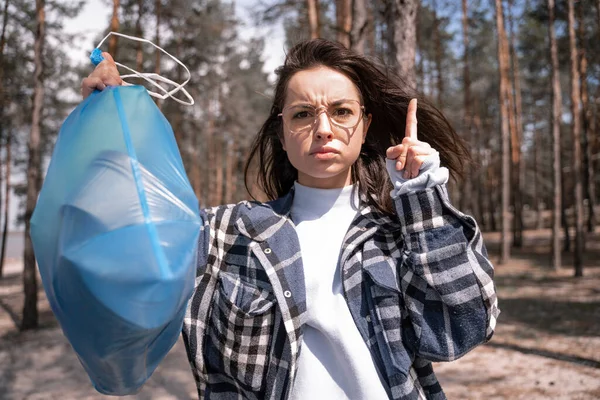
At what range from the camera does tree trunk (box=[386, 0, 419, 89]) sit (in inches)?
149

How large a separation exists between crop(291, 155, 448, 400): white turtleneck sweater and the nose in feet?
0.72

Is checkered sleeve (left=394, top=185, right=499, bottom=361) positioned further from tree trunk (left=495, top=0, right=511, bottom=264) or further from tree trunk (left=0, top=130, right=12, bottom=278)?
tree trunk (left=0, top=130, right=12, bottom=278)

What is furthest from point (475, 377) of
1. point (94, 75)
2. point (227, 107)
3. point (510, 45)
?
point (227, 107)

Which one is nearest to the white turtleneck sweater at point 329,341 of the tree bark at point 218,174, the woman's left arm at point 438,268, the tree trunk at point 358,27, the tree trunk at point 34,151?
the woman's left arm at point 438,268

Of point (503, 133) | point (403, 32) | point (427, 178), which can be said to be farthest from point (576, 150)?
point (427, 178)

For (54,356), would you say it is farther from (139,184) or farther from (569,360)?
(139,184)

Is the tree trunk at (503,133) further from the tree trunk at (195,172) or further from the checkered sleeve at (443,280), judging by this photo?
the checkered sleeve at (443,280)

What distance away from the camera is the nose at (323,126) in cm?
162

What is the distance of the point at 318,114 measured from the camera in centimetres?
166

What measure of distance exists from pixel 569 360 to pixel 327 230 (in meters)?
5.87

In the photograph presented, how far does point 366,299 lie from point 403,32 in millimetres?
2819

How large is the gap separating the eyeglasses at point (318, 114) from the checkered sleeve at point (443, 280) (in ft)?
1.12

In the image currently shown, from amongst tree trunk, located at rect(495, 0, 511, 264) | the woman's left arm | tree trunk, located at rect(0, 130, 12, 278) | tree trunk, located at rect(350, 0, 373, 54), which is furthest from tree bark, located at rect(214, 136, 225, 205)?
the woman's left arm

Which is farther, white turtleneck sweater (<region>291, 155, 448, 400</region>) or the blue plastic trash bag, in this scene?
white turtleneck sweater (<region>291, 155, 448, 400</region>)
